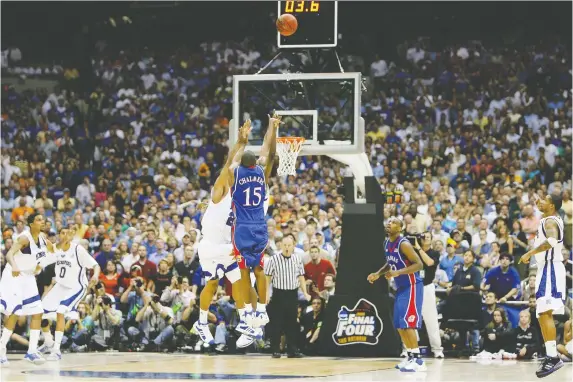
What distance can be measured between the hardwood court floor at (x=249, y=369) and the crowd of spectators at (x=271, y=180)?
1161 mm

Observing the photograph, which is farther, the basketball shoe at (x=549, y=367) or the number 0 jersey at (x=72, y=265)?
the number 0 jersey at (x=72, y=265)

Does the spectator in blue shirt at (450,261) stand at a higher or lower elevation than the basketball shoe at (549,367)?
higher

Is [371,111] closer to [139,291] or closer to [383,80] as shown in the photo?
[383,80]

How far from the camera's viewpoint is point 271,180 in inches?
848

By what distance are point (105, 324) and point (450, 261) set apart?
5.77 m

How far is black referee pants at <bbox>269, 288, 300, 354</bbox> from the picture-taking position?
15836mm

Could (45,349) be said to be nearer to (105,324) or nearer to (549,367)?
(105,324)

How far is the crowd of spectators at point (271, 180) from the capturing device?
1692 cm

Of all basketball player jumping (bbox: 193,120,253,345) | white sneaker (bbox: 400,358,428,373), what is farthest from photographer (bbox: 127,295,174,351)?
basketball player jumping (bbox: 193,120,253,345)

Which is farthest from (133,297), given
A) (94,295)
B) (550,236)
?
(550,236)

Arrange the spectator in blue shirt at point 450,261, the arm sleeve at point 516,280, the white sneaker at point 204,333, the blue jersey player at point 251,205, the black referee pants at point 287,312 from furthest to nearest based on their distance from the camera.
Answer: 1. the spectator in blue shirt at point 450,261
2. the black referee pants at point 287,312
3. the arm sleeve at point 516,280
4. the white sneaker at point 204,333
5. the blue jersey player at point 251,205

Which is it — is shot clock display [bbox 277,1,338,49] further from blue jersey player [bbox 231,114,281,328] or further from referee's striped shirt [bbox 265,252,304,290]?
blue jersey player [bbox 231,114,281,328]

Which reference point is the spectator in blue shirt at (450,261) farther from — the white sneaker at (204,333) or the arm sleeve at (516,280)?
the white sneaker at (204,333)

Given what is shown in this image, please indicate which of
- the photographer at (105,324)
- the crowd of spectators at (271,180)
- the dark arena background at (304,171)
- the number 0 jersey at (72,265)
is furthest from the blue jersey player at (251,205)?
the photographer at (105,324)
